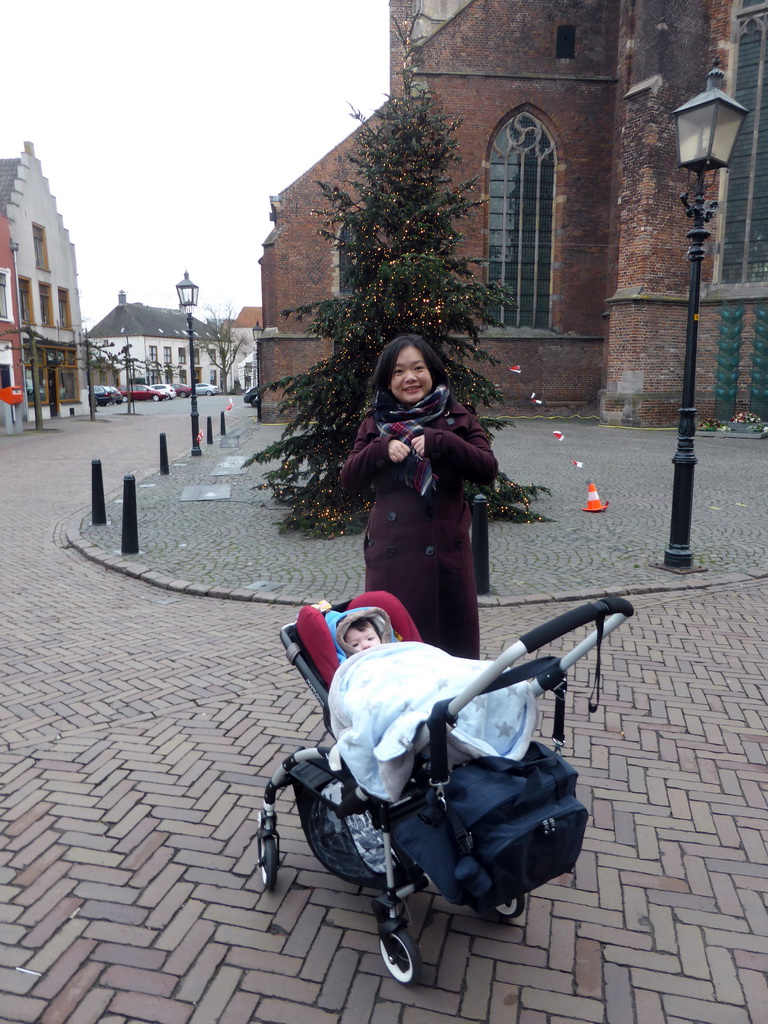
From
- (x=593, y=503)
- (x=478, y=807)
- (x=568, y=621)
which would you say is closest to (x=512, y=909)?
(x=478, y=807)

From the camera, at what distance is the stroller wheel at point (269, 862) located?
9.15 ft

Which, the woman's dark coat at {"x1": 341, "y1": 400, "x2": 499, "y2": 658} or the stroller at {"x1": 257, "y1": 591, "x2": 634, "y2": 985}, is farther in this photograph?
the woman's dark coat at {"x1": 341, "y1": 400, "x2": 499, "y2": 658}

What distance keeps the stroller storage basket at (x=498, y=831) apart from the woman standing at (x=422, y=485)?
1.28m

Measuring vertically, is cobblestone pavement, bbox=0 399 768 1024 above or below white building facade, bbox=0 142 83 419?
below

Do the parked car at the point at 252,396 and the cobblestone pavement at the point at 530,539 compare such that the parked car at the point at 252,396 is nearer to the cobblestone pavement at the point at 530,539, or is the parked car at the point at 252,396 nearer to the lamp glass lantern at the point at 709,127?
the cobblestone pavement at the point at 530,539

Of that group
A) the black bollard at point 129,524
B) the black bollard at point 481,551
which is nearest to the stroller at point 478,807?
the black bollard at point 481,551

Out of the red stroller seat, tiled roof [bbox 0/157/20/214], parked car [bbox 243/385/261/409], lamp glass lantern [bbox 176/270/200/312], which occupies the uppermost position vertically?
tiled roof [bbox 0/157/20/214]

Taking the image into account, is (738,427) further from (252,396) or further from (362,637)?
(362,637)

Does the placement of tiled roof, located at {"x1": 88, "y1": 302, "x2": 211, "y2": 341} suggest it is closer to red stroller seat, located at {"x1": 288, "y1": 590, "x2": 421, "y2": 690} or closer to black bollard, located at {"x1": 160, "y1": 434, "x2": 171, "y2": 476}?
black bollard, located at {"x1": 160, "y1": 434, "x2": 171, "y2": 476}

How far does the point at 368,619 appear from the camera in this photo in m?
2.79

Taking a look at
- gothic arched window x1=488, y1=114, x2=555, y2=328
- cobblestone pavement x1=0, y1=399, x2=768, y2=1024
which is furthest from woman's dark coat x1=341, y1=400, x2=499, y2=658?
gothic arched window x1=488, y1=114, x2=555, y2=328

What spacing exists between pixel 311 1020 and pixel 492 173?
89.2ft

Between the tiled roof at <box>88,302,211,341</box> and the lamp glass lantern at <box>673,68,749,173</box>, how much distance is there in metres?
75.2

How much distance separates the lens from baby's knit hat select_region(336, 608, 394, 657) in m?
2.75
